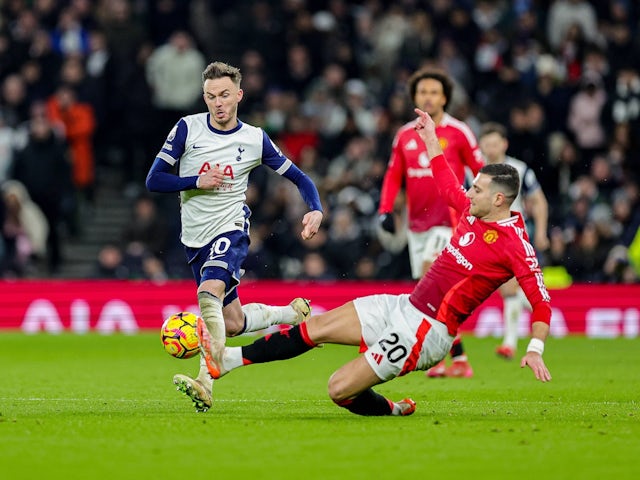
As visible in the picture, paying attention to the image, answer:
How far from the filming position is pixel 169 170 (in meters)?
9.61

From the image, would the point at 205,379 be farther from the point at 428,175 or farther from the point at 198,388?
the point at 428,175

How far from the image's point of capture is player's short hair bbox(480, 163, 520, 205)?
8781 millimetres

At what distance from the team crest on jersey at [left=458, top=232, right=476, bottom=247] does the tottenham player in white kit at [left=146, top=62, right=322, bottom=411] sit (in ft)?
3.90

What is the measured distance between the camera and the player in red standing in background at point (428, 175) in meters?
12.4

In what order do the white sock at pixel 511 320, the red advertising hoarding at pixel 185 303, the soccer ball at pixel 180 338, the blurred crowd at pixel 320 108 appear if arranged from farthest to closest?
the blurred crowd at pixel 320 108, the red advertising hoarding at pixel 185 303, the white sock at pixel 511 320, the soccer ball at pixel 180 338

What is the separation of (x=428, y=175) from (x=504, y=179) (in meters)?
3.85

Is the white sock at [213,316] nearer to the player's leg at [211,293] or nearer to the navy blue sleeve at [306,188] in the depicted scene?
the player's leg at [211,293]

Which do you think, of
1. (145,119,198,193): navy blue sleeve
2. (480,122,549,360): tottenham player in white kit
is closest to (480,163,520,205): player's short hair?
(145,119,198,193): navy blue sleeve

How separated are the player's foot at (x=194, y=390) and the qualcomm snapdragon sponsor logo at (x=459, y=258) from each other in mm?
1852

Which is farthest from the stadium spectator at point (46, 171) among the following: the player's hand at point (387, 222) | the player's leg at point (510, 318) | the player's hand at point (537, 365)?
the player's hand at point (537, 365)

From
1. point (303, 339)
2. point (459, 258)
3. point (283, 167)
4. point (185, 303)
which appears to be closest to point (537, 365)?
point (459, 258)

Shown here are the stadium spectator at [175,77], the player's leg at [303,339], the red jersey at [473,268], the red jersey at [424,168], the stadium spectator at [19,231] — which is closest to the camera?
the red jersey at [473,268]

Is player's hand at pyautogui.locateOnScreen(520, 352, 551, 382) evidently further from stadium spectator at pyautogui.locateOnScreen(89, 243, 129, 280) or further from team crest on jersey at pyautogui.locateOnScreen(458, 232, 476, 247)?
stadium spectator at pyautogui.locateOnScreen(89, 243, 129, 280)

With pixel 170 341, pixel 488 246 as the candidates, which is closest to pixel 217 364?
pixel 170 341
